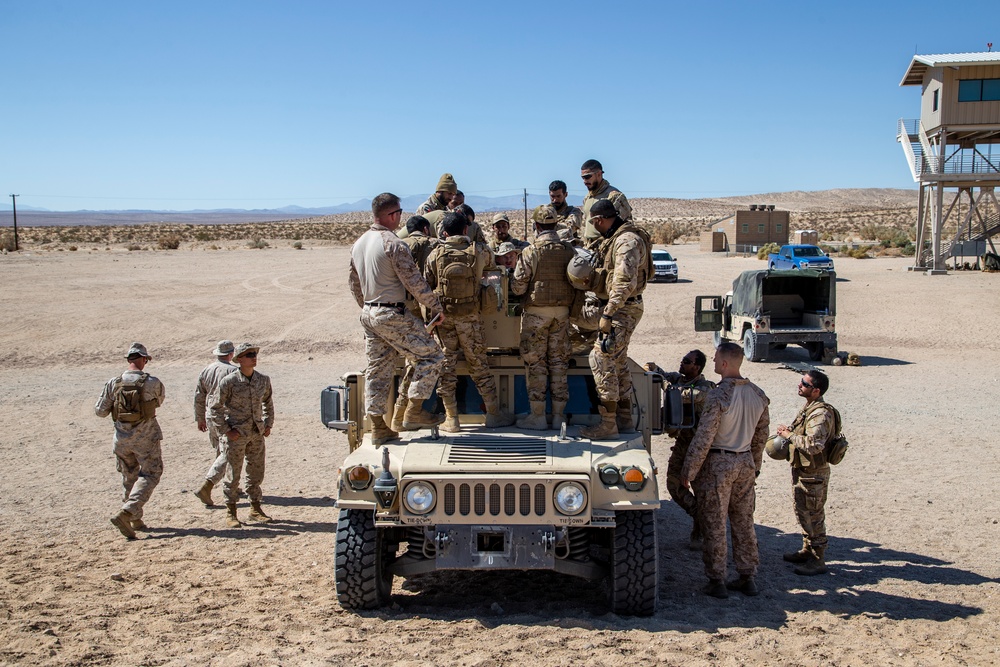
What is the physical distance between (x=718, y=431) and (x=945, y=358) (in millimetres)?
15111

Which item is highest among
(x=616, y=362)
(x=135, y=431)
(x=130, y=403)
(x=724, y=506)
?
(x=616, y=362)

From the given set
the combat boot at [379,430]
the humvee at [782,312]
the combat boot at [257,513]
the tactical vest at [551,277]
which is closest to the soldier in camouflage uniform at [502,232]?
the tactical vest at [551,277]

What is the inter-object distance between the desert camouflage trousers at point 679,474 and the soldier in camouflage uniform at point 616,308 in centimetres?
81

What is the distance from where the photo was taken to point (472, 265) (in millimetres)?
6586

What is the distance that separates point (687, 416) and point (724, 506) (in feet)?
2.57

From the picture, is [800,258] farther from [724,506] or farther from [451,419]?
[451,419]

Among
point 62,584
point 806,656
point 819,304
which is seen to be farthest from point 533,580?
point 819,304

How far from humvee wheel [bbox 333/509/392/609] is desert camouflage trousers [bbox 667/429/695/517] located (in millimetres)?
2530

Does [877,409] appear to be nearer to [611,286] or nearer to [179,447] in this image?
[611,286]

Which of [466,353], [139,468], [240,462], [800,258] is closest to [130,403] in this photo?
[139,468]

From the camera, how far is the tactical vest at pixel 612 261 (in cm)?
673

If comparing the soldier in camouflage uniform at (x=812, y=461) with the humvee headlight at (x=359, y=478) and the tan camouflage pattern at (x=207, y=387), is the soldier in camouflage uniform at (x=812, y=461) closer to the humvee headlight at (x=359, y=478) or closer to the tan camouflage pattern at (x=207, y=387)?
the humvee headlight at (x=359, y=478)

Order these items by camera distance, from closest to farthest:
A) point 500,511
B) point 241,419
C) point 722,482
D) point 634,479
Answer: point 500,511 → point 634,479 → point 722,482 → point 241,419

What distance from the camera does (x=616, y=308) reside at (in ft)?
21.3
